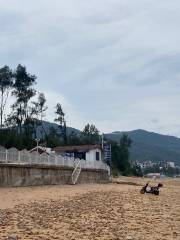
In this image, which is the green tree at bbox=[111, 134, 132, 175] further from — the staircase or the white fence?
the white fence

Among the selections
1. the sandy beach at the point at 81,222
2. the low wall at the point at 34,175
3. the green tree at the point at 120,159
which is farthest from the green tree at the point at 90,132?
the sandy beach at the point at 81,222

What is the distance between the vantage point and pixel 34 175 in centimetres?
3234

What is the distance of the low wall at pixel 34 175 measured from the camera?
91.5ft

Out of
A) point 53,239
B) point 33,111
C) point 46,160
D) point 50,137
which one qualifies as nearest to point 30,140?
point 33,111

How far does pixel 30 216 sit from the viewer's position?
15.3 metres

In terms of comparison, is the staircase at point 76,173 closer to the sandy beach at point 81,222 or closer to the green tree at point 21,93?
the sandy beach at point 81,222

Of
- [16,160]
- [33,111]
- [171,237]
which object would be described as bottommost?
[171,237]

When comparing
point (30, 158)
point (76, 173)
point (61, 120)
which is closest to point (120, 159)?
point (61, 120)

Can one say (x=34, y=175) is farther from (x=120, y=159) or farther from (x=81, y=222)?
(x=120, y=159)

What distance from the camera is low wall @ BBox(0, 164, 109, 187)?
27875mm

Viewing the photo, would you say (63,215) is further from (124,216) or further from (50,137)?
(50,137)

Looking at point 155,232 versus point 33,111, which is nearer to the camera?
point 155,232

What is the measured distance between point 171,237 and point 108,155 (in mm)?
55271

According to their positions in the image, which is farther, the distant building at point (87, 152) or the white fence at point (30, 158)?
the distant building at point (87, 152)
